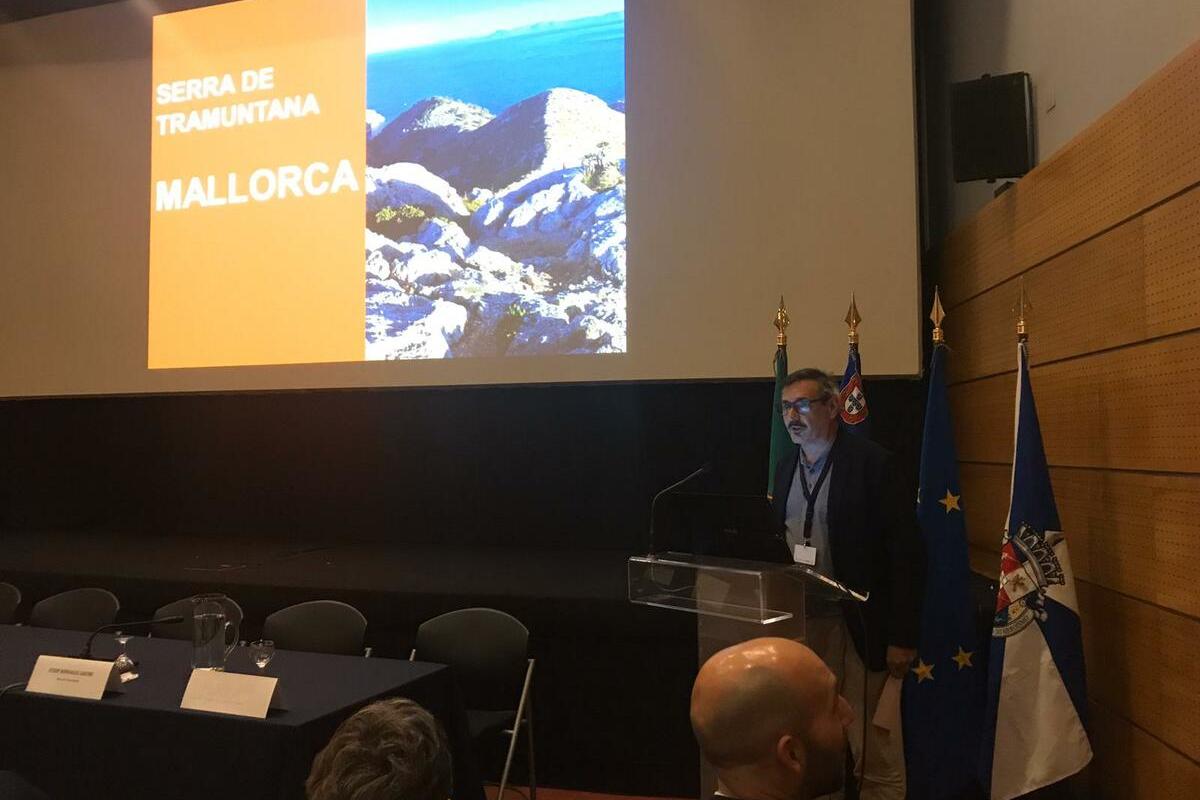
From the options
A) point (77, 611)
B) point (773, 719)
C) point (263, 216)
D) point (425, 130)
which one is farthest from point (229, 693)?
point (263, 216)

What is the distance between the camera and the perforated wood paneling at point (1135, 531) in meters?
2.14

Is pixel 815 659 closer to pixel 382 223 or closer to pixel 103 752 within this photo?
pixel 103 752

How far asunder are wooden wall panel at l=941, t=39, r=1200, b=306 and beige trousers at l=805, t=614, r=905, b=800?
1406mm

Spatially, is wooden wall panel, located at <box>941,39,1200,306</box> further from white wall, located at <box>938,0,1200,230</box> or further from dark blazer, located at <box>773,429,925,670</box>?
dark blazer, located at <box>773,429,925,670</box>

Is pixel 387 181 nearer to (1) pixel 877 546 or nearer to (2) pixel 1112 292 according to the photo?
(1) pixel 877 546

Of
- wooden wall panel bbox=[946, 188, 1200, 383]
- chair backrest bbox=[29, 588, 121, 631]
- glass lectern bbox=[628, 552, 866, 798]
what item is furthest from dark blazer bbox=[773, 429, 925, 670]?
chair backrest bbox=[29, 588, 121, 631]

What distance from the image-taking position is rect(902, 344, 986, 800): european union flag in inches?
117

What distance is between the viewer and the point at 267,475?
5707 millimetres

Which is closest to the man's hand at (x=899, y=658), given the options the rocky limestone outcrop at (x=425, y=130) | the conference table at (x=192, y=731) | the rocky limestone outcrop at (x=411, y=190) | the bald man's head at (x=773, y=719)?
the conference table at (x=192, y=731)

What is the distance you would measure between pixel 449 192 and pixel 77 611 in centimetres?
263

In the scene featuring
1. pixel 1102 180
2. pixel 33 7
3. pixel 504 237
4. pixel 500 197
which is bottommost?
pixel 1102 180

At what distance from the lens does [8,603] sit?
12.5 feet

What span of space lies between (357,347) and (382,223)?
68cm

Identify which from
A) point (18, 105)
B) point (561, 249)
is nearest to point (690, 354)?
point (561, 249)
